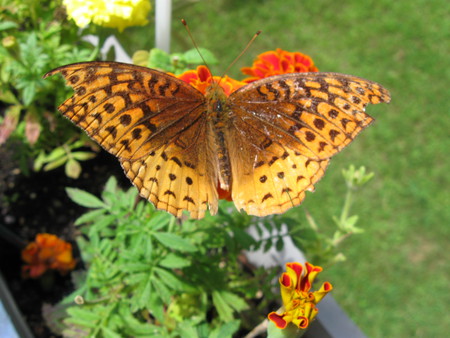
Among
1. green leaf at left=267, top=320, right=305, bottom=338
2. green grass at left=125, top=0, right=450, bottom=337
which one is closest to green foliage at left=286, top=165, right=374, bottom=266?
green leaf at left=267, top=320, right=305, bottom=338

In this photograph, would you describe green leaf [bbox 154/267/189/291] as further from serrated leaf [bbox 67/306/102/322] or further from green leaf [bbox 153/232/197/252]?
serrated leaf [bbox 67/306/102/322]

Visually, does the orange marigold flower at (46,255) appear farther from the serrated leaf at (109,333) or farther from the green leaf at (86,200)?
the serrated leaf at (109,333)

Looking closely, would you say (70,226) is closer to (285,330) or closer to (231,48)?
(285,330)

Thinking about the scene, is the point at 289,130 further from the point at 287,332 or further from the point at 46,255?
the point at 46,255

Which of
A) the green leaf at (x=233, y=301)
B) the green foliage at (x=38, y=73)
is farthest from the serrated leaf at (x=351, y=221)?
the green foliage at (x=38, y=73)

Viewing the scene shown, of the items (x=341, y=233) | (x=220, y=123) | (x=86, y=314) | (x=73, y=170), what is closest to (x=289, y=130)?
(x=220, y=123)

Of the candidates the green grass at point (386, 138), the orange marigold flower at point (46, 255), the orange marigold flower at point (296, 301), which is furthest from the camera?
the green grass at point (386, 138)

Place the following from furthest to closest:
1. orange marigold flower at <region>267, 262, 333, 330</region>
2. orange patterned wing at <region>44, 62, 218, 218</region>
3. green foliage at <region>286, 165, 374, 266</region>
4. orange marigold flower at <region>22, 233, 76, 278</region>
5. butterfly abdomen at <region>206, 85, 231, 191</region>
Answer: orange marigold flower at <region>22, 233, 76, 278</region> < green foliage at <region>286, 165, 374, 266</region> < butterfly abdomen at <region>206, 85, 231, 191</region> < orange patterned wing at <region>44, 62, 218, 218</region> < orange marigold flower at <region>267, 262, 333, 330</region>
